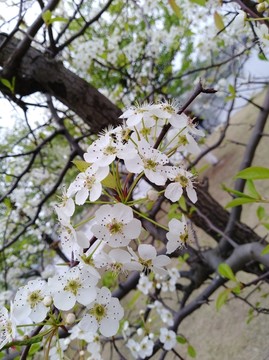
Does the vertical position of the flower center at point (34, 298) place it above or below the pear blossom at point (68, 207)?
below

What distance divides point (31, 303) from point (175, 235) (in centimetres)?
22

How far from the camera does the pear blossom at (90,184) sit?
488mm

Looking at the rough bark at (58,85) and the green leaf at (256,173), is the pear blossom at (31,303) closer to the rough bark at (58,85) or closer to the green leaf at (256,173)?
the green leaf at (256,173)

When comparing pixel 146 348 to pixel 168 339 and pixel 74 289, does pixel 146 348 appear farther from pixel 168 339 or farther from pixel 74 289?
pixel 74 289

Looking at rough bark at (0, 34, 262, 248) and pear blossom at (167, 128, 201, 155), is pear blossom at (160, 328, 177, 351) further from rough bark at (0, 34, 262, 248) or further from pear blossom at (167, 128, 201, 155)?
pear blossom at (167, 128, 201, 155)

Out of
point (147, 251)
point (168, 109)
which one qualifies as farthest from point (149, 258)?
point (168, 109)

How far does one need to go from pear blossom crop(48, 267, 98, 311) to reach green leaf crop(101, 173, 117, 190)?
0.11 meters

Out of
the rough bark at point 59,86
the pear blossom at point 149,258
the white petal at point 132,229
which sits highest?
the rough bark at point 59,86

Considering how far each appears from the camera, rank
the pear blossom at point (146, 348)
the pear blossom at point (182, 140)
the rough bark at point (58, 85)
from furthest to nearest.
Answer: the pear blossom at point (146, 348)
the rough bark at point (58, 85)
the pear blossom at point (182, 140)

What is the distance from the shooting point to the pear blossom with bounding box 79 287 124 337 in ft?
1.68

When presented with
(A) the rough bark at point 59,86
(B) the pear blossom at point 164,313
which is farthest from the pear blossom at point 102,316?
(B) the pear blossom at point 164,313

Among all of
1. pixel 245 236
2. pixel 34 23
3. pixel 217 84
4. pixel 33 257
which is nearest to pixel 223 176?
pixel 217 84

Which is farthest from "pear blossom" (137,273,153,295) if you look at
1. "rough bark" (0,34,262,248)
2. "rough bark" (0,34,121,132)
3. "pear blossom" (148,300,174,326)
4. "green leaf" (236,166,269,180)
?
"green leaf" (236,166,269,180)

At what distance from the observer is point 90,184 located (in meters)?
0.50
